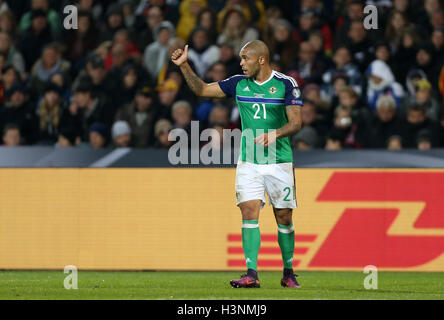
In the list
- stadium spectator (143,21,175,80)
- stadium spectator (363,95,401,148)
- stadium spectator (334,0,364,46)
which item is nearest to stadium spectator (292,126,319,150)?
stadium spectator (363,95,401,148)

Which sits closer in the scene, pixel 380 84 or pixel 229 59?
pixel 380 84

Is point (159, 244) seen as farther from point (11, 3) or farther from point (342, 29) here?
point (11, 3)

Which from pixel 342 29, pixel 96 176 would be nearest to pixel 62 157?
pixel 96 176

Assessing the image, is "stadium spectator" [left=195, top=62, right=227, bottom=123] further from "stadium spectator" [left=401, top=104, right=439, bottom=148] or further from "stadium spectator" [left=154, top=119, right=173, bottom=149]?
"stadium spectator" [left=401, top=104, right=439, bottom=148]

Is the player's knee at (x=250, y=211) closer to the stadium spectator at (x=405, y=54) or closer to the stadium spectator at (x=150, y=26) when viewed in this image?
the stadium spectator at (x=405, y=54)

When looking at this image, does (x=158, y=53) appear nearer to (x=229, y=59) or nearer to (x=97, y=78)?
(x=97, y=78)

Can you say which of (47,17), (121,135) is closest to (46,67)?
(47,17)

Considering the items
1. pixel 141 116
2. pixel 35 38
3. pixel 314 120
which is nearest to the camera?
pixel 314 120

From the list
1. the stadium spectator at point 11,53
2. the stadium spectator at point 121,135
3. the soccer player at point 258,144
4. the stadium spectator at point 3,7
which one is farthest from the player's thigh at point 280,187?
the stadium spectator at point 3,7

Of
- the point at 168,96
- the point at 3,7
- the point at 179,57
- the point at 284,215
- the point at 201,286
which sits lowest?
the point at 201,286

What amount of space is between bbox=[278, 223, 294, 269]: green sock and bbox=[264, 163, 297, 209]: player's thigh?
27 cm

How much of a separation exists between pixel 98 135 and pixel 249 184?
5462mm

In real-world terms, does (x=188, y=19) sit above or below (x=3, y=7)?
below

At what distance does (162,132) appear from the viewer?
14.9 meters
